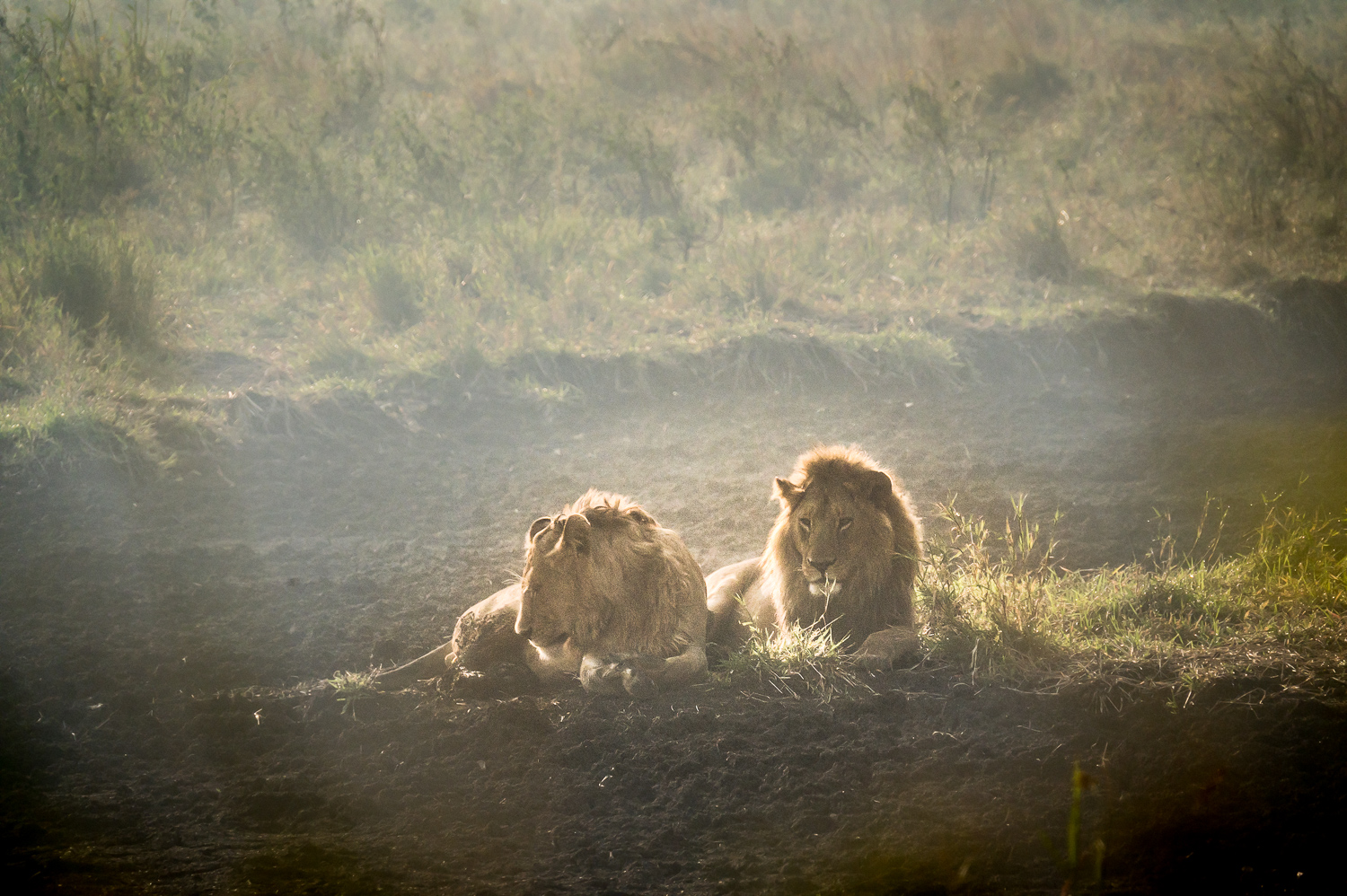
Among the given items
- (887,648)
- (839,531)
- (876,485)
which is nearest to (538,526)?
(839,531)

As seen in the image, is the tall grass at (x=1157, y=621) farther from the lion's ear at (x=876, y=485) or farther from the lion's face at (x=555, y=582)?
the lion's face at (x=555, y=582)

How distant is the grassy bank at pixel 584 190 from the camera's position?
977 cm

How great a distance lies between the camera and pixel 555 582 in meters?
4.14

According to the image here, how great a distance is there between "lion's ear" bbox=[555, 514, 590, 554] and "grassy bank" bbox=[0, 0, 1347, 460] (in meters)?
4.84

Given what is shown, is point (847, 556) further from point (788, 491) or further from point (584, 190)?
point (584, 190)

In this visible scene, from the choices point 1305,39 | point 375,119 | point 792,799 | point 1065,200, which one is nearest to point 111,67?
point 375,119

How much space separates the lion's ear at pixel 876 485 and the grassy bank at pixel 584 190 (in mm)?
5198

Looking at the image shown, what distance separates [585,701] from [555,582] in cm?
55

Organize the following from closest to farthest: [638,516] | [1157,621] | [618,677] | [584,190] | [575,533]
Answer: [575,533] → [618,677] → [638,516] → [1157,621] → [584,190]

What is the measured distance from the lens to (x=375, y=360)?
32.3 feet

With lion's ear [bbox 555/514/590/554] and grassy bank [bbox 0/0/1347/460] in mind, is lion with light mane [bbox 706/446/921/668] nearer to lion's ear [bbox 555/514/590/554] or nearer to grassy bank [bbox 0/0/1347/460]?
lion's ear [bbox 555/514/590/554]

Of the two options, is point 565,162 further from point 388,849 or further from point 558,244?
point 388,849

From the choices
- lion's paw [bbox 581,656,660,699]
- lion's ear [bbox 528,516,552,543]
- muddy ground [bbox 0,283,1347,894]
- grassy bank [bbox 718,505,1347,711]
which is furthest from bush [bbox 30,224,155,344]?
grassy bank [bbox 718,505,1347,711]

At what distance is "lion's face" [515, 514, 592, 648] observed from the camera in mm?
4125
